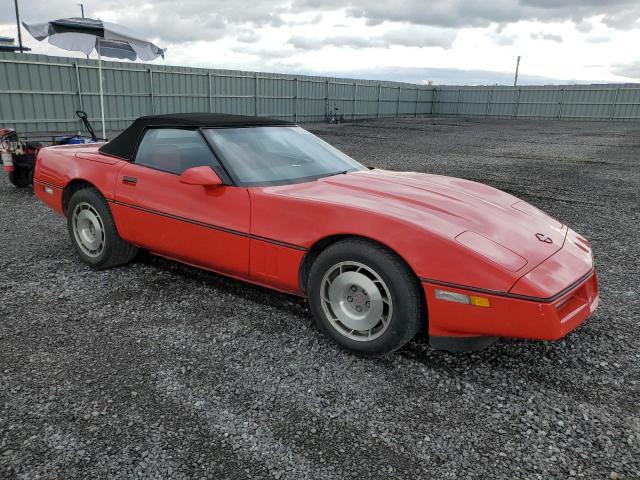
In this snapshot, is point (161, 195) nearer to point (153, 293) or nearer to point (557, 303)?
point (153, 293)

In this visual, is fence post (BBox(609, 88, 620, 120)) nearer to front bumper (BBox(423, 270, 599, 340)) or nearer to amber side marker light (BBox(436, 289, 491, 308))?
front bumper (BBox(423, 270, 599, 340))

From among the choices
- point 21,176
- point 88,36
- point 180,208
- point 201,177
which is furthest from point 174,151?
point 88,36

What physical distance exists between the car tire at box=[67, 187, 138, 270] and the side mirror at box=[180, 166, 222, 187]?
1164 mm

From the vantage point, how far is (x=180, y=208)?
334 centimetres

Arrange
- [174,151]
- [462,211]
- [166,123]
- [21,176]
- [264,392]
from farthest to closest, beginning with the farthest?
1. [21,176]
2. [166,123]
3. [174,151]
4. [462,211]
5. [264,392]

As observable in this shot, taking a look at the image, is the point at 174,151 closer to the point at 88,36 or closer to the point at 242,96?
the point at 88,36

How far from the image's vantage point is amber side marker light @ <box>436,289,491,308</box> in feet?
7.61

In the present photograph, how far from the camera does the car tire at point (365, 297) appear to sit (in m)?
2.50

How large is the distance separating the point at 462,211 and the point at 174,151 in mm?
2148

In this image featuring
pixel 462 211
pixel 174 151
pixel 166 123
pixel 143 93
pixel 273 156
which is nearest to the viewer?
pixel 462 211

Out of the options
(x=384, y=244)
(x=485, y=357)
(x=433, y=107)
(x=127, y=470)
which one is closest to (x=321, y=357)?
(x=384, y=244)

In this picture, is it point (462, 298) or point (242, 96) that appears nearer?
point (462, 298)

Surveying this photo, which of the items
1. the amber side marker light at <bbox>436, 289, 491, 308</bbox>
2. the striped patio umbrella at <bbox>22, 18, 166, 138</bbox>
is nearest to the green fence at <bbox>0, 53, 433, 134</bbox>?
the striped patio umbrella at <bbox>22, 18, 166, 138</bbox>

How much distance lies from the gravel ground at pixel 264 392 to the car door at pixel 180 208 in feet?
1.31
